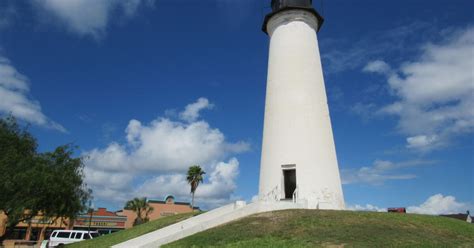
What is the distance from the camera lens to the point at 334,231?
12.9 meters

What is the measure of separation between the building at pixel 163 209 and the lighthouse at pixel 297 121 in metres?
41.4

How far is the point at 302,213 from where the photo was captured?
635 inches

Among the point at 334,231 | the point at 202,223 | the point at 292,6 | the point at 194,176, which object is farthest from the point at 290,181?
the point at 194,176

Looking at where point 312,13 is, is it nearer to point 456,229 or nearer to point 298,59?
point 298,59

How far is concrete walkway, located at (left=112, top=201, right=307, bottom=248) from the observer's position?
47.2 ft

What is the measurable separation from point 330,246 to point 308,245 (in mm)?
666

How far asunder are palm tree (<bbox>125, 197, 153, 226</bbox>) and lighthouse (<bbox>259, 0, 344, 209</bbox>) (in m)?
39.9

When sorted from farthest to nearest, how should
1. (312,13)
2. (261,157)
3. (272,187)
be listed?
(312,13) → (261,157) → (272,187)

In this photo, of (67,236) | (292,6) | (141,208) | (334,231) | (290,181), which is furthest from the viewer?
(141,208)

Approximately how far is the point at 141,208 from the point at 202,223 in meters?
44.9

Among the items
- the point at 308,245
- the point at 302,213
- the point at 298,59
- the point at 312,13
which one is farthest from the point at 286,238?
the point at 312,13

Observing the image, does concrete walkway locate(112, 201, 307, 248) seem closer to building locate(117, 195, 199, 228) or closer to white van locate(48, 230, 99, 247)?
white van locate(48, 230, 99, 247)

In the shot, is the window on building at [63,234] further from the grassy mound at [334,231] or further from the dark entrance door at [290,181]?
the grassy mound at [334,231]

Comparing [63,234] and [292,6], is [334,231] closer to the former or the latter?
[292,6]
